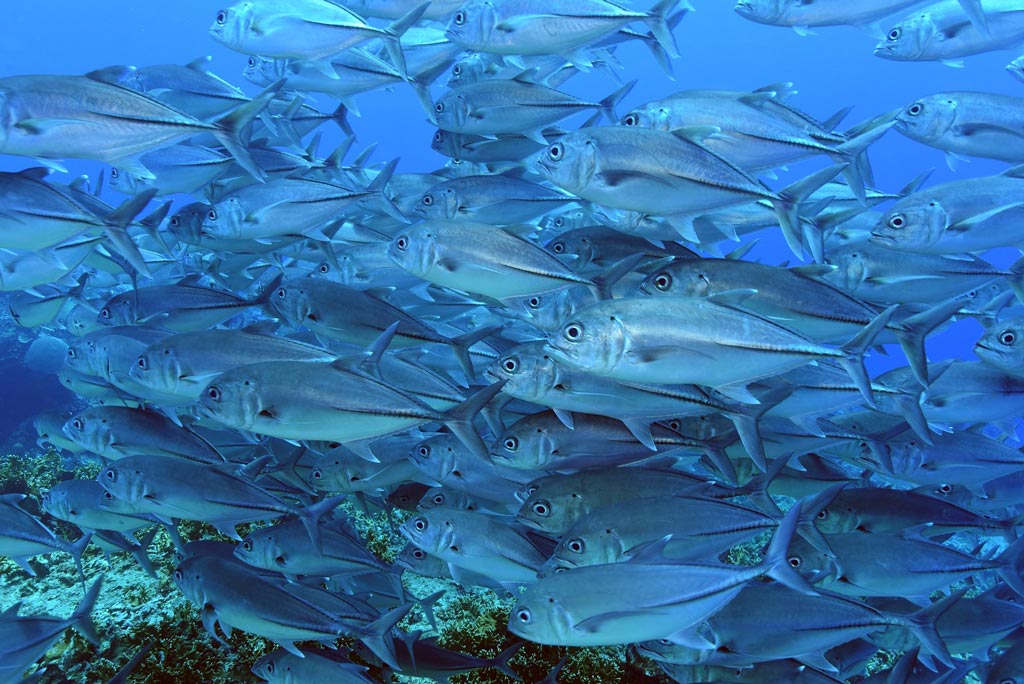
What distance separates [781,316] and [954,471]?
1.81 metres

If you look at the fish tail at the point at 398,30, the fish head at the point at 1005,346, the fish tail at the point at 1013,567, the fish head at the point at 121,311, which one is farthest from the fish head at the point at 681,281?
A: the fish head at the point at 121,311

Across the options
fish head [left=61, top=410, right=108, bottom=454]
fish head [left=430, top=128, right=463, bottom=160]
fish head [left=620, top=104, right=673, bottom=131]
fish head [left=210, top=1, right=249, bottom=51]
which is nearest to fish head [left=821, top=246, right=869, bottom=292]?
fish head [left=620, top=104, right=673, bottom=131]

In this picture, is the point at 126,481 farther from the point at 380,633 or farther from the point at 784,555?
the point at 784,555

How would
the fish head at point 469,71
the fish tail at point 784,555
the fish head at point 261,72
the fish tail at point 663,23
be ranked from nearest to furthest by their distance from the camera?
the fish tail at point 784,555 < the fish tail at point 663,23 < the fish head at point 469,71 < the fish head at point 261,72

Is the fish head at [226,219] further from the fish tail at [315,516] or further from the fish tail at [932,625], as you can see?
the fish tail at [932,625]

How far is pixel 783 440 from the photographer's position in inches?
132

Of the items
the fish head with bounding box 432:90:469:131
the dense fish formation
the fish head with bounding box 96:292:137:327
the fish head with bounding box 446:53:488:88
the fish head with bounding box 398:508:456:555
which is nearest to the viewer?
the dense fish formation

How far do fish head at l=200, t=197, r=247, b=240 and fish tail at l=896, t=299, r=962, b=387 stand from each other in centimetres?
376

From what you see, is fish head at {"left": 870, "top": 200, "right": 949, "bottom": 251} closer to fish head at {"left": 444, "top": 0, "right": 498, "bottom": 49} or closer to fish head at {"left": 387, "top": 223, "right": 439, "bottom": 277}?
fish head at {"left": 387, "top": 223, "right": 439, "bottom": 277}

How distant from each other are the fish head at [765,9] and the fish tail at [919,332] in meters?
2.25

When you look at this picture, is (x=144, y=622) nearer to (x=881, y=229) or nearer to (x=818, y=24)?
(x=881, y=229)

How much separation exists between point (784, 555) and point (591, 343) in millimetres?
1028

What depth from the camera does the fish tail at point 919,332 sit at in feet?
9.41

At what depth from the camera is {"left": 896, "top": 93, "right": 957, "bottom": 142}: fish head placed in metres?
3.67
